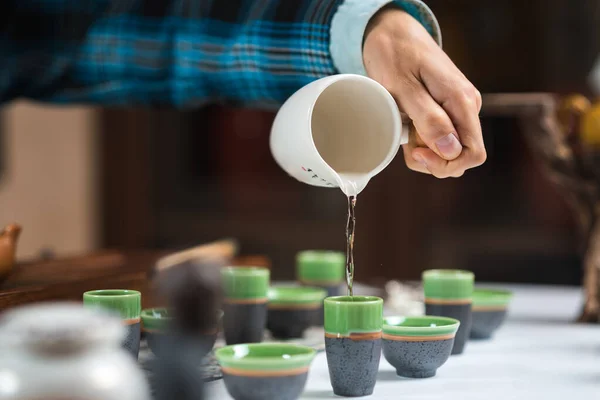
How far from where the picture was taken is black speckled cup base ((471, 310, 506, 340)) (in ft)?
3.69

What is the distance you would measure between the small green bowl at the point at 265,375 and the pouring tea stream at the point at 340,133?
0.22 metres

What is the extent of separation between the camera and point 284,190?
10.6ft

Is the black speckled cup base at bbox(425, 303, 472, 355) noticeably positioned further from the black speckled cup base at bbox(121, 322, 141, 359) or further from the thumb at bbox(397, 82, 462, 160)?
the black speckled cup base at bbox(121, 322, 141, 359)

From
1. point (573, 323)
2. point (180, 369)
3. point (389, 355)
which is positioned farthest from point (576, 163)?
point (180, 369)

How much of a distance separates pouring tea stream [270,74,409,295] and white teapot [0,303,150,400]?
45 cm

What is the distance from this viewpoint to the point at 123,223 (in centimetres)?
334

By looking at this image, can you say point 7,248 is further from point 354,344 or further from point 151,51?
point 151,51

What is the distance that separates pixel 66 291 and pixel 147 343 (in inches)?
8.0

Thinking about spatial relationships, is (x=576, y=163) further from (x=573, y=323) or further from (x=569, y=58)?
(x=569, y=58)

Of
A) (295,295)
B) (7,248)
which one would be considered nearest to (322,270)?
(295,295)

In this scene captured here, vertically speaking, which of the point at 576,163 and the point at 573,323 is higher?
the point at 576,163

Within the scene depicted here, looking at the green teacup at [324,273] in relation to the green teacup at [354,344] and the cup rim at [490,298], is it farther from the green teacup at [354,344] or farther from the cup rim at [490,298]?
the green teacup at [354,344]

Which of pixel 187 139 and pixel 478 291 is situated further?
pixel 187 139

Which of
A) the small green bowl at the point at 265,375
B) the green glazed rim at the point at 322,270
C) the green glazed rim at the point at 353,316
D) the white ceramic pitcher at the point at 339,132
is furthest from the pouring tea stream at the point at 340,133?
the green glazed rim at the point at 322,270
